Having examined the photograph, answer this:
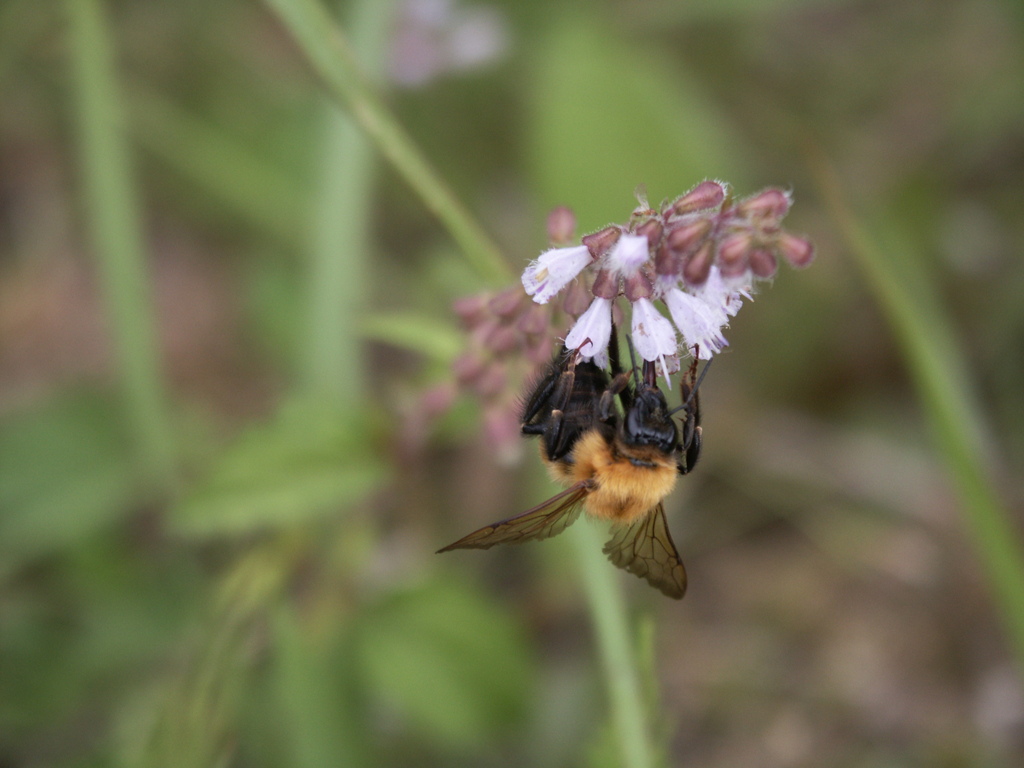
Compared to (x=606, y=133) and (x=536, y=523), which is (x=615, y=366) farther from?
(x=606, y=133)

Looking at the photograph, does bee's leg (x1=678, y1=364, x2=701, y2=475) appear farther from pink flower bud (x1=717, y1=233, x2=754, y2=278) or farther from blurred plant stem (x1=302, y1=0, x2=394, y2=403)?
blurred plant stem (x1=302, y1=0, x2=394, y2=403)

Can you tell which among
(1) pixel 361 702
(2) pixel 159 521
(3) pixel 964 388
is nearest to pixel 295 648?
(1) pixel 361 702

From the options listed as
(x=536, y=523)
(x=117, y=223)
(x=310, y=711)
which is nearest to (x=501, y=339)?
(x=536, y=523)

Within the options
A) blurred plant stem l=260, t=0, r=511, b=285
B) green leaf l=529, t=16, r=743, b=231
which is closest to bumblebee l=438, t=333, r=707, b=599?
blurred plant stem l=260, t=0, r=511, b=285

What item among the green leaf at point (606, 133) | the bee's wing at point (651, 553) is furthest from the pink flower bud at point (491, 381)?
the green leaf at point (606, 133)

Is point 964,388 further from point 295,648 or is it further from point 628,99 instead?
point 295,648

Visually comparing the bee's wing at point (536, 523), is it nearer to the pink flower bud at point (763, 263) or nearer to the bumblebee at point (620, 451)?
the bumblebee at point (620, 451)

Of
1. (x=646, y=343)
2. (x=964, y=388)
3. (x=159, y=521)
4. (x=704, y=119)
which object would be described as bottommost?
(x=646, y=343)
